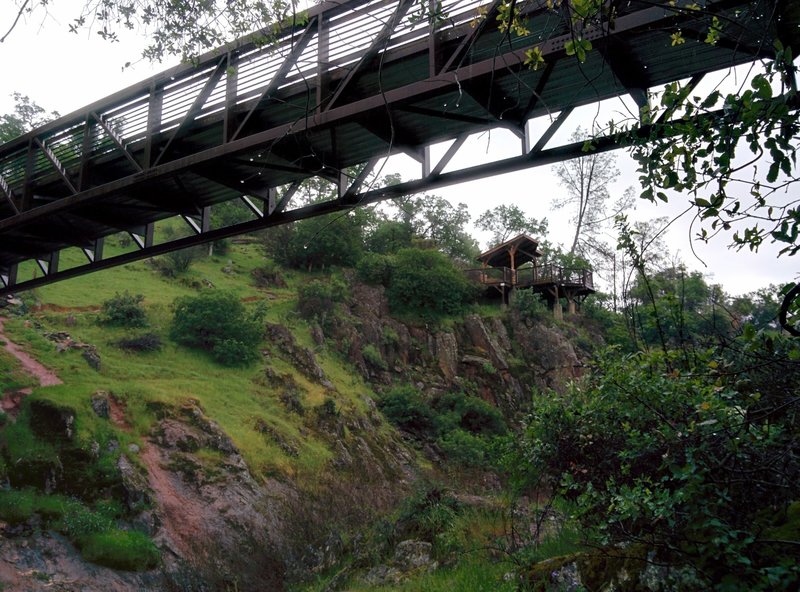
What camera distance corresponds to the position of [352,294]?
29.1 metres

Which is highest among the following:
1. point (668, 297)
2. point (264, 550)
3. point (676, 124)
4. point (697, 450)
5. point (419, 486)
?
point (676, 124)

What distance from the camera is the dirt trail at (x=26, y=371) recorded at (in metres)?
12.9

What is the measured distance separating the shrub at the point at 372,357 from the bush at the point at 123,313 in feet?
29.4

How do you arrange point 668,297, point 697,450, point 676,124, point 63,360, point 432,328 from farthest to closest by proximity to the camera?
point 432,328, point 63,360, point 668,297, point 697,450, point 676,124

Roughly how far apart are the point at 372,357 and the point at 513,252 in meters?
12.2

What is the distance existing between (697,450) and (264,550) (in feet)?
26.2

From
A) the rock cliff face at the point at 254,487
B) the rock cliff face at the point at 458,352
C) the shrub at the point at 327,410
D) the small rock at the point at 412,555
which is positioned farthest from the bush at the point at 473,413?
the small rock at the point at 412,555

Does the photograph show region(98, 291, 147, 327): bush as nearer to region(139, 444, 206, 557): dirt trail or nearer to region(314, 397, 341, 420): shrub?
region(314, 397, 341, 420): shrub

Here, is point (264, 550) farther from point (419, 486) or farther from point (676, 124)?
point (676, 124)

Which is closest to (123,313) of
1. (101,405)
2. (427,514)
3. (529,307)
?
(101,405)

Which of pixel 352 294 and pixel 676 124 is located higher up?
pixel 352 294

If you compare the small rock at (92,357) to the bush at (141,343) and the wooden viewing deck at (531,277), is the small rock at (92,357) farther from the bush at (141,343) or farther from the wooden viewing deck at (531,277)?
the wooden viewing deck at (531,277)

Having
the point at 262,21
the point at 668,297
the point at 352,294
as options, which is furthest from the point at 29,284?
the point at 352,294

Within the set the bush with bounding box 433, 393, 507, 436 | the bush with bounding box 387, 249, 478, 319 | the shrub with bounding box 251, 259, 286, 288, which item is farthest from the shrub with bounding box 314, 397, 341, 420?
the shrub with bounding box 251, 259, 286, 288
